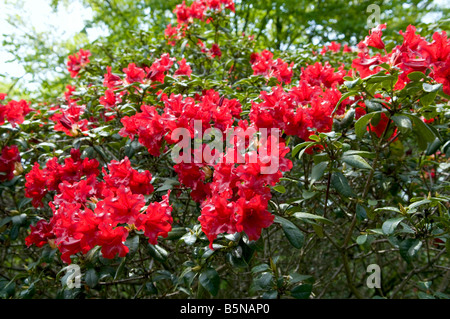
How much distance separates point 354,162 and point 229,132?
53cm

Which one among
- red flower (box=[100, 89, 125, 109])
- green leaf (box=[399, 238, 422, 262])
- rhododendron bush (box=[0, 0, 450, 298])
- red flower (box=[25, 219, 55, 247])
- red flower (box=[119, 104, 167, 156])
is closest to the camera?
rhododendron bush (box=[0, 0, 450, 298])

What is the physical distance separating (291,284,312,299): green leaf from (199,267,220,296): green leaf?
Result: 1.00 ft

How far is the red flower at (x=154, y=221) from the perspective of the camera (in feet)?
4.09

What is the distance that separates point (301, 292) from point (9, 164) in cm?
183

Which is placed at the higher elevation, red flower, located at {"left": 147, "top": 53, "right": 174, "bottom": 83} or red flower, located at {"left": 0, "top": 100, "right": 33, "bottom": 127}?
red flower, located at {"left": 147, "top": 53, "right": 174, "bottom": 83}

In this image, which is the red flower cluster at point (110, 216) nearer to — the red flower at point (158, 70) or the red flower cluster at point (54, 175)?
the red flower cluster at point (54, 175)

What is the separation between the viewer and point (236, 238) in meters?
1.24

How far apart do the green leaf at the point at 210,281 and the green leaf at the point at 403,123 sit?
88 centimetres

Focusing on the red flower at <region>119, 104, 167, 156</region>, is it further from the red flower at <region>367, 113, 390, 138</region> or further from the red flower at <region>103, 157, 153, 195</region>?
the red flower at <region>367, 113, 390, 138</region>

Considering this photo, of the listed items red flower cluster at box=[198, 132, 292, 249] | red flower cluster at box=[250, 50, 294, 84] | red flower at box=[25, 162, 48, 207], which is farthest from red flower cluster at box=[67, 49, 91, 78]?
red flower cluster at box=[198, 132, 292, 249]

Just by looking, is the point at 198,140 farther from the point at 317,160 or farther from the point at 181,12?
the point at 181,12

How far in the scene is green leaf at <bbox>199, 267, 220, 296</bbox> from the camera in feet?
4.18
